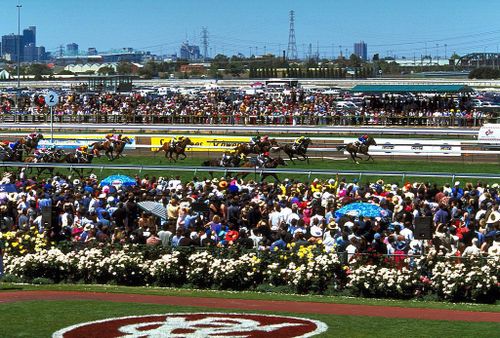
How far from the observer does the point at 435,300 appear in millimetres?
19469

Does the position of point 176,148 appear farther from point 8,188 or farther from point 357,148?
point 8,188

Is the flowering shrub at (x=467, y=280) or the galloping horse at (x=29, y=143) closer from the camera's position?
the flowering shrub at (x=467, y=280)

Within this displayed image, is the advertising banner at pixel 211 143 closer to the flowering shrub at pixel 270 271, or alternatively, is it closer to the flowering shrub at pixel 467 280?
the flowering shrub at pixel 270 271

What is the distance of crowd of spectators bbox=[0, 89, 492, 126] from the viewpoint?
6969 centimetres

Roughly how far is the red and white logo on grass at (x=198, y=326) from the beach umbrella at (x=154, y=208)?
8.64 meters

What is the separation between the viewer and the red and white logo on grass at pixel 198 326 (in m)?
15.3

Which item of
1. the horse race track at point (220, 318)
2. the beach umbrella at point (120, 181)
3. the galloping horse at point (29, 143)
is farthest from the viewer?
the galloping horse at point (29, 143)

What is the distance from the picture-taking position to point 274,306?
1833cm

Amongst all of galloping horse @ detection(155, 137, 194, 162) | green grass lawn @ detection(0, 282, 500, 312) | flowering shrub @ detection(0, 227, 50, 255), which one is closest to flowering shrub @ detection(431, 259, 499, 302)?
green grass lawn @ detection(0, 282, 500, 312)

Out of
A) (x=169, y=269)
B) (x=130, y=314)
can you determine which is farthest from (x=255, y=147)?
(x=130, y=314)

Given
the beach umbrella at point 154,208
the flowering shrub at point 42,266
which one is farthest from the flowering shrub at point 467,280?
the beach umbrella at point 154,208

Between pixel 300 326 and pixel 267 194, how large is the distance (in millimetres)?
11901

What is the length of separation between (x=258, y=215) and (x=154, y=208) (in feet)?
8.61

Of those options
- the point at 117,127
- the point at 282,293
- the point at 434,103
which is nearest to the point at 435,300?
the point at 282,293
